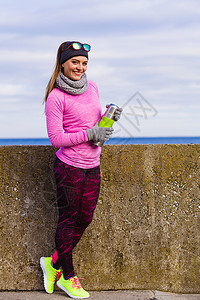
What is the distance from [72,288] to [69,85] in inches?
73.6

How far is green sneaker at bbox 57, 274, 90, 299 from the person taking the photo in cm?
345

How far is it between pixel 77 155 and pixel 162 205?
3.72ft

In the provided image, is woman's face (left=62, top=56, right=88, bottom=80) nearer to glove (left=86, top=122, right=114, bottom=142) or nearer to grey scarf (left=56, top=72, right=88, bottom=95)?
grey scarf (left=56, top=72, right=88, bottom=95)

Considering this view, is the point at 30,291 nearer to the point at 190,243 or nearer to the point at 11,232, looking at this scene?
the point at 11,232

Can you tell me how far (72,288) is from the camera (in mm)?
3453

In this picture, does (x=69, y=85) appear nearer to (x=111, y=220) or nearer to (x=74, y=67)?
(x=74, y=67)

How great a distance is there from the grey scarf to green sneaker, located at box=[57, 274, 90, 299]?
173cm

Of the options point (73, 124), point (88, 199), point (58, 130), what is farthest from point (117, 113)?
point (88, 199)

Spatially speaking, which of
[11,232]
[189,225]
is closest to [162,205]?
[189,225]

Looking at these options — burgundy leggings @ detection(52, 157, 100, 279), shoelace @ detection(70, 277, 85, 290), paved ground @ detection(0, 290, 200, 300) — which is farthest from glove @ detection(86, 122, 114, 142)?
paved ground @ detection(0, 290, 200, 300)

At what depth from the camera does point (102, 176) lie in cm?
372

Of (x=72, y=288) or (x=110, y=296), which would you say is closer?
(x=72, y=288)

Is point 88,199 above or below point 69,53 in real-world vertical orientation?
below

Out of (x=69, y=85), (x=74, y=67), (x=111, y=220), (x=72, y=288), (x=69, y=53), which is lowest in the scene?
(x=72, y=288)
